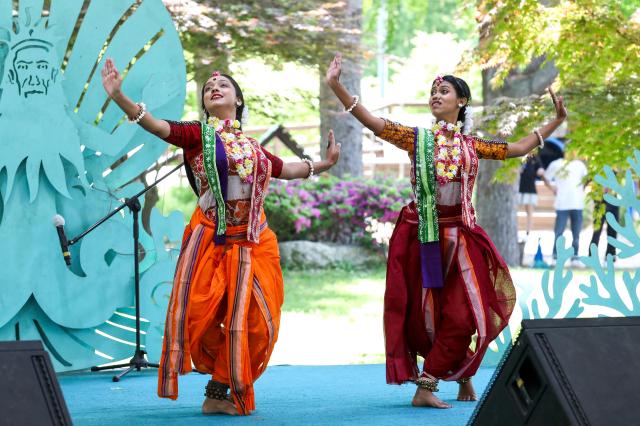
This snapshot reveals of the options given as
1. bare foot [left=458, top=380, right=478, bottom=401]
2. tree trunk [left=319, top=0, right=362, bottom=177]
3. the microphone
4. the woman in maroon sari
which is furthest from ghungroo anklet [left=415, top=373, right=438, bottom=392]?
tree trunk [left=319, top=0, right=362, bottom=177]

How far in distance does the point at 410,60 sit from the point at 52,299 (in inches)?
689

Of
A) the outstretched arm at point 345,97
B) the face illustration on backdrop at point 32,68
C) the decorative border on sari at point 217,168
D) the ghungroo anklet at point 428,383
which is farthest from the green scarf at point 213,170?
the face illustration on backdrop at point 32,68

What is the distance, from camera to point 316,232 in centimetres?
1120

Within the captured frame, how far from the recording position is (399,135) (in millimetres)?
4344

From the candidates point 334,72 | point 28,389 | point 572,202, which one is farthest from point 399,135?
point 572,202

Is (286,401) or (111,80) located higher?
(111,80)

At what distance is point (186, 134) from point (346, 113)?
6607 mm

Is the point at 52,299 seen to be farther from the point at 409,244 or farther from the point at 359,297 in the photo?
the point at 359,297

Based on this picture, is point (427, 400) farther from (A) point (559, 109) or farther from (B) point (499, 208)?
(B) point (499, 208)

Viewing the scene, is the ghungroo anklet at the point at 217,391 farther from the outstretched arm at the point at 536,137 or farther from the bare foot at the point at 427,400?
the outstretched arm at the point at 536,137

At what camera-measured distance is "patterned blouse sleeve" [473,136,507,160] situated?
4496mm

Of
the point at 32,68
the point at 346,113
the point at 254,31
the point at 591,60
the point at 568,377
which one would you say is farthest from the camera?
the point at 346,113

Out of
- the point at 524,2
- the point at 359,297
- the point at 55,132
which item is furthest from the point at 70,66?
the point at 359,297

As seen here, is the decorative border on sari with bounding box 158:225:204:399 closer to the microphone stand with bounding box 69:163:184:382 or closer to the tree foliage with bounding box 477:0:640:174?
the microphone stand with bounding box 69:163:184:382
